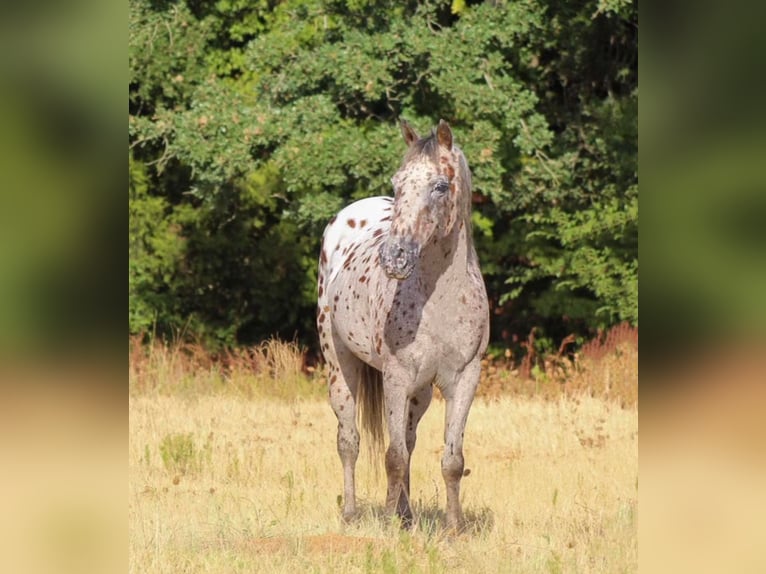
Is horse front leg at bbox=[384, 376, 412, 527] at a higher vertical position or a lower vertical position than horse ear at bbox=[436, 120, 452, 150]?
lower

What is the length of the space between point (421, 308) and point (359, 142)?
601 centimetres

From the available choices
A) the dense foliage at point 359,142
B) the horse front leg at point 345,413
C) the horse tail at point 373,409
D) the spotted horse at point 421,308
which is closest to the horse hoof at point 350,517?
the spotted horse at point 421,308

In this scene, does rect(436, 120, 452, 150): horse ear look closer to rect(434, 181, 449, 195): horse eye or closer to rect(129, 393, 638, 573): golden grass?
rect(434, 181, 449, 195): horse eye

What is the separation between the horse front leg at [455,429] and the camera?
6344 mm

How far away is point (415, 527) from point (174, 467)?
9.77ft

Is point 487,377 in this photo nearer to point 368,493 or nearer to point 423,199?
point 368,493

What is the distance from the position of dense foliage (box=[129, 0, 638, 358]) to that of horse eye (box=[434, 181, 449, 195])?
6.04 meters

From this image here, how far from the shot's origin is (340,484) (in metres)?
8.03

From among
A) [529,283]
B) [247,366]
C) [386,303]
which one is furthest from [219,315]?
[386,303]

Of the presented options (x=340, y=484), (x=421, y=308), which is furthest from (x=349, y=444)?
→ (x=421, y=308)

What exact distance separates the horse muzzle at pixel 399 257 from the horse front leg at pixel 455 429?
3.16ft

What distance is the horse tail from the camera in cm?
742

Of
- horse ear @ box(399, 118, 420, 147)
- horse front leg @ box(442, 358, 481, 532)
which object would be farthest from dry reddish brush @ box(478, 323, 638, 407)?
horse ear @ box(399, 118, 420, 147)
